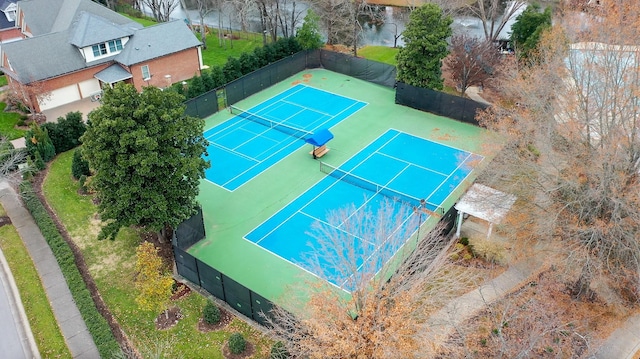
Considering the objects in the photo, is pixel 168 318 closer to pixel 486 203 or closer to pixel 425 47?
pixel 486 203

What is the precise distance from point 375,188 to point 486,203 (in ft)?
21.0

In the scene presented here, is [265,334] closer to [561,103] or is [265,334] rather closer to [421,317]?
[421,317]

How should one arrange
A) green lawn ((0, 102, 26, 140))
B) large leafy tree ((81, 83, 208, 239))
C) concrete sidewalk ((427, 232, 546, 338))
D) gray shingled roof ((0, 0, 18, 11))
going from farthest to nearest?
gray shingled roof ((0, 0, 18, 11)) → green lawn ((0, 102, 26, 140)) → large leafy tree ((81, 83, 208, 239)) → concrete sidewalk ((427, 232, 546, 338))

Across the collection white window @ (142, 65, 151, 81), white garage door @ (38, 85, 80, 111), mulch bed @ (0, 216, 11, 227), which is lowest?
mulch bed @ (0, 216, 11, 227)

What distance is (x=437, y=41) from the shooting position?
32906 millimetres

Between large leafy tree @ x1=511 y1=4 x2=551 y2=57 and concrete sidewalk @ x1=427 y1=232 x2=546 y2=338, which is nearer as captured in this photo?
concrete sidewalk @ x1=427 y1=232 x2=546 y2=338

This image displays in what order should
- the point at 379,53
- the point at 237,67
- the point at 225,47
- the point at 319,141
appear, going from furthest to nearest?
the point at 225,47, the point at 379,53, the point at 237,67, the point at 319,141

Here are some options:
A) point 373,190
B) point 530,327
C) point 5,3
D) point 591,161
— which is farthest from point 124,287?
point 5,3

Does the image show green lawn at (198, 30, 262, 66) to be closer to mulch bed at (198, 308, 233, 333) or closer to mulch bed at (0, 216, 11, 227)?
mulch bed at (0, 216, 11, 227)

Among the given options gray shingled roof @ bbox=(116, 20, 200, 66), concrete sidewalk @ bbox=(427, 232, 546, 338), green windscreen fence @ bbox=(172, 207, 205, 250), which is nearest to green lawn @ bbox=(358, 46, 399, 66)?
gray shingled roof @ bbox=(116, 20, 200, 66)

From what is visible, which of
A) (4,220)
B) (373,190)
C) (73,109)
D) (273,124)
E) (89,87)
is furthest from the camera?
(89,87)

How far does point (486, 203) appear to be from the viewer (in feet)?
72.3

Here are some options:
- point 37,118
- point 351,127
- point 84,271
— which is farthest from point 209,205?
point 37,118

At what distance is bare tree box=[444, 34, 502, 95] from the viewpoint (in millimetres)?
33562
